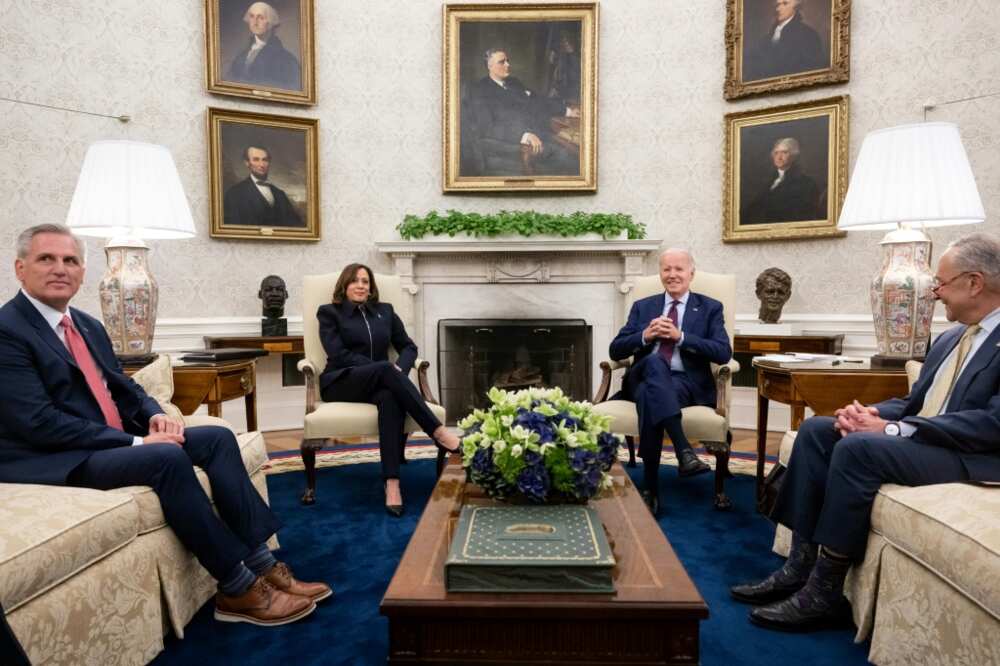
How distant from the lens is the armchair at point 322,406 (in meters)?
3.50

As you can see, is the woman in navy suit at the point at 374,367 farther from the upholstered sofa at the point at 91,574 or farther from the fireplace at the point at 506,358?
the fireplace at the point at 506,358

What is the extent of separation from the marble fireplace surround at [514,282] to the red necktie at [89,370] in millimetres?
3160

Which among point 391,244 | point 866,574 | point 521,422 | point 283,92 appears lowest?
point 866,574

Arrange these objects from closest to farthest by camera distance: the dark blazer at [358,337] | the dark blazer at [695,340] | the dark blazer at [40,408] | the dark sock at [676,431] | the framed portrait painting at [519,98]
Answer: the dark blazer at [40,408] < the dark sock at [676,431] < the dark blazer at [695,340] < the dark blazer at [358,337] < the framed portrait painting at [519,98]

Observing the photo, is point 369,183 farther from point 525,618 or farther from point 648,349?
point 525,618

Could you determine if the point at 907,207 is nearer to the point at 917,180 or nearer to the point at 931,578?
the point at 917,180

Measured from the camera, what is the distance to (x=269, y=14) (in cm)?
545

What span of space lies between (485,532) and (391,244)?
13.4 ft

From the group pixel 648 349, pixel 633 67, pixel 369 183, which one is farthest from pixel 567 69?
pixel 648 349

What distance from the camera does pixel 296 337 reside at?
16.9ft

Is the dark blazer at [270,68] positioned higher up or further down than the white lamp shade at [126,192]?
higher up

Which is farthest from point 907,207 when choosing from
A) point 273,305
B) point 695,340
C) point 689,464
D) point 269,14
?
point 269,14

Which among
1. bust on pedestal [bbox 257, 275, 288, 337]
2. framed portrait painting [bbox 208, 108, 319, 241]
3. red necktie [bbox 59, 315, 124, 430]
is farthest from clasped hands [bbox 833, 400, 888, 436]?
framed portrait painting [bbox 208, 108, 319, 241]

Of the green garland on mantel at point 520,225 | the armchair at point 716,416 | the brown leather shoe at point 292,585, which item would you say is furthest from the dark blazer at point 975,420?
the green garland on mantel at point 520,225
